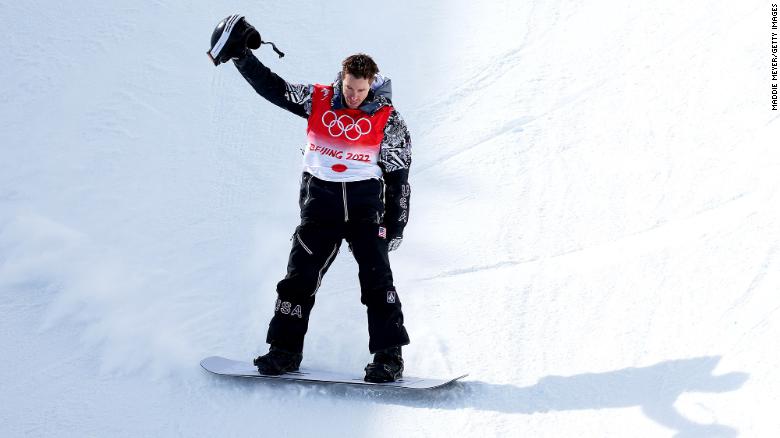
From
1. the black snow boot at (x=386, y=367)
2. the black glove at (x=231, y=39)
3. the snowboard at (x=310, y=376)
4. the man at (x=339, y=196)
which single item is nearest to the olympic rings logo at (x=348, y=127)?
the man at (x=339, y=196)

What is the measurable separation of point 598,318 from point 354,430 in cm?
141

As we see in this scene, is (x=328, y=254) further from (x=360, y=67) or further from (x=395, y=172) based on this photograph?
(x=360, y=67)

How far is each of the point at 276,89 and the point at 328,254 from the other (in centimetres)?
78

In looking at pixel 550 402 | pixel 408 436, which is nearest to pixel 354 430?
pixel 408 436

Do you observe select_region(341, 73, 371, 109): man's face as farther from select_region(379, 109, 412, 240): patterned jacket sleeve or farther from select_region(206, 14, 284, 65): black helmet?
select_region(206, 14, 284, 65): black helmet

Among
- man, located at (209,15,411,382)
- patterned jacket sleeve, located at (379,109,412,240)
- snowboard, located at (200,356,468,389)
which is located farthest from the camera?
patterned jacket sleeve, located at (379,109,412,240)

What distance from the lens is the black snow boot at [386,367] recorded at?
453cm

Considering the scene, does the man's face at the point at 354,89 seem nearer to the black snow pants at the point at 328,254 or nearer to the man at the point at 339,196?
the man at the point at 339,196

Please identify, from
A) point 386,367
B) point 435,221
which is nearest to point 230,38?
point 386,367

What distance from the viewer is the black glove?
4.54 meters

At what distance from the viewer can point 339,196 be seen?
4676mm

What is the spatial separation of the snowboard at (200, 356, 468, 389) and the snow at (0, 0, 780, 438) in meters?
0.06

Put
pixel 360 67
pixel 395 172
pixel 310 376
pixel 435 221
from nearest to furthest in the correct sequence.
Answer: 1. pixel 360 67
2. pixel 310 376
3. pixel 395 172
4. pixel 435 221

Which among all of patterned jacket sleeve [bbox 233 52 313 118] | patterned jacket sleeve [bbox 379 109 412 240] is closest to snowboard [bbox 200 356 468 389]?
patterned jacket sleeve [bbox 379 109 412 240]
